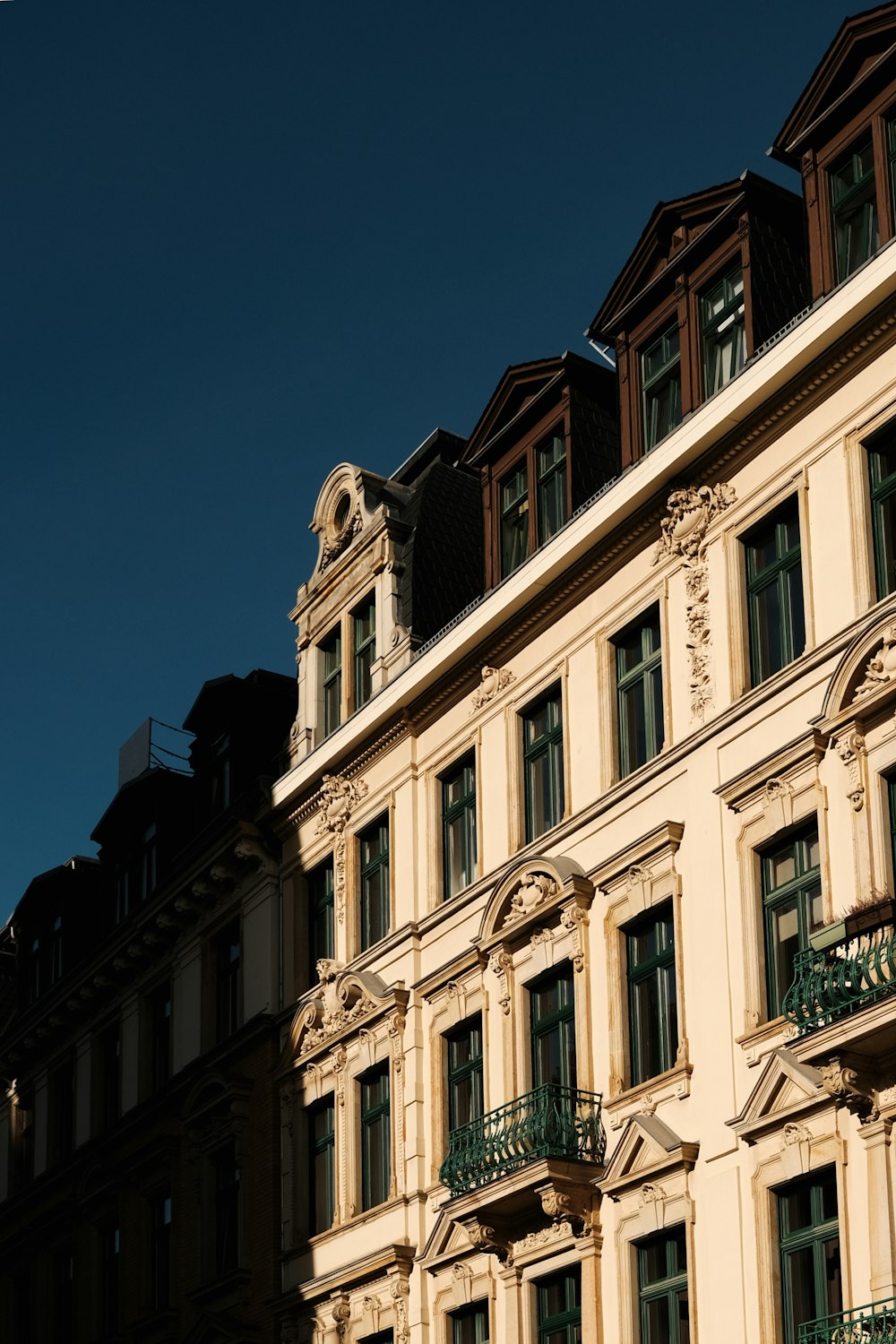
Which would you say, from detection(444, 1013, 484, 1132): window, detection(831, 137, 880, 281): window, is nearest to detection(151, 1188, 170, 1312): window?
detection(444, 1013, 484, 1132): window

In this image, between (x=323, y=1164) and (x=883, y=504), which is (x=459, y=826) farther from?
(x=883, y=504)

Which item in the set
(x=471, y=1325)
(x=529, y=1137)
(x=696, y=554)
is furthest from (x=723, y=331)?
(x=471, y=1325)

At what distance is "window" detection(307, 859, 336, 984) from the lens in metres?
38.5

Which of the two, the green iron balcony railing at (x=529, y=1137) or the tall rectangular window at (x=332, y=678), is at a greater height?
the tall rectangular window at (x=332, y=678)

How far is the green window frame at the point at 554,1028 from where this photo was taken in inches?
1222

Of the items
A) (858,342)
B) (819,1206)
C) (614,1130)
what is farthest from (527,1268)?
(858,342)

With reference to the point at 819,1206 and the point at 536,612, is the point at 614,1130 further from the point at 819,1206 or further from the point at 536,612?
the point at 536,612

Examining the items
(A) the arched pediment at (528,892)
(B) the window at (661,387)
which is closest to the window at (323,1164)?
(A) the arched pediment at (528,892)

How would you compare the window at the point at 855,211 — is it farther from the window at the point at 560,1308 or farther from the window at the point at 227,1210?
the window at the point at 227,1210

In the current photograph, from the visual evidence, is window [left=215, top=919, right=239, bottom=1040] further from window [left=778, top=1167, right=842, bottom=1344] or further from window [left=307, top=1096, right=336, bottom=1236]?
A: window [left=778, top=1167, right=842, bottom=1344]

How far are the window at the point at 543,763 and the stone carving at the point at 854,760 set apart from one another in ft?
22.6

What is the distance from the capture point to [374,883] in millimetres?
37438

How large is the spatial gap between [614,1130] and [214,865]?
563 inches

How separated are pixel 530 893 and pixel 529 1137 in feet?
13.3
